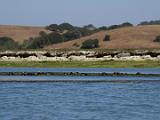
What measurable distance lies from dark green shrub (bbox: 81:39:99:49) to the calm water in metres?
93.1

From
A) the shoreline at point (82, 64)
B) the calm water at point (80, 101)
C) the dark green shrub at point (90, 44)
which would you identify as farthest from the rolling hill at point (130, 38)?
the calm water at point (80, 101)

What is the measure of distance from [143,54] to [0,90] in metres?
64.8

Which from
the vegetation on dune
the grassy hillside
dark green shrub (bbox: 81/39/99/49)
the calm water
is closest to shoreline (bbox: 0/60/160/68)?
the vegetation on dune

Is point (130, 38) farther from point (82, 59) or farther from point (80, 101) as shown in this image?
point (80, 101)

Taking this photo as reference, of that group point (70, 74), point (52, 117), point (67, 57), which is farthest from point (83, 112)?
point (67, 57)

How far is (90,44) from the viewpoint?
158750 mm

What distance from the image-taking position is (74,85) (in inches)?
2432

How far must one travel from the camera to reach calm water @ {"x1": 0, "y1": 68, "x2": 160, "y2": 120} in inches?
1575

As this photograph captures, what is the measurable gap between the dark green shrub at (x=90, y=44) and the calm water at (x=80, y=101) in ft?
305

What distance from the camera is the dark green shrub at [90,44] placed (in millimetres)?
157175

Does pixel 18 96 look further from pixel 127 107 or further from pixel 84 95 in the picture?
pixel 127 107

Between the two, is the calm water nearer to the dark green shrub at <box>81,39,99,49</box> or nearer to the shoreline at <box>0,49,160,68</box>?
the shoreline at <box>0,49,160,68</box>

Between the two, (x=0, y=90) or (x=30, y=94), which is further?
(x=0, y=90)

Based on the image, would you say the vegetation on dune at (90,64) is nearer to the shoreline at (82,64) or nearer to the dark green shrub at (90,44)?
the shoreline at (82,64)
